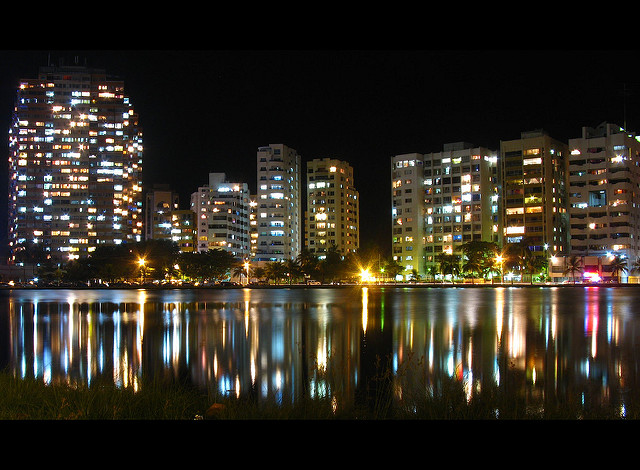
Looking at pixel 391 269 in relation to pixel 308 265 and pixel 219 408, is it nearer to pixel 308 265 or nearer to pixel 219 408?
pixel 308 265

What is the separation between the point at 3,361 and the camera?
15938 mm

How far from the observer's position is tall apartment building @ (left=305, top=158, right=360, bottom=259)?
439ft

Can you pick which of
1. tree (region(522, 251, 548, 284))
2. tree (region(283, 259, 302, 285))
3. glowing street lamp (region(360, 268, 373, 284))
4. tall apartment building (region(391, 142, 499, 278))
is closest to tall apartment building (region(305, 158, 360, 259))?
tall apartment building (region(391, 142, 499, 278))

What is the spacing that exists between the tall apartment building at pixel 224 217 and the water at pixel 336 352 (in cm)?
10030

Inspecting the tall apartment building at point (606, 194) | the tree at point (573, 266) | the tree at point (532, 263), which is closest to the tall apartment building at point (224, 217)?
the tree at point (532, 263)

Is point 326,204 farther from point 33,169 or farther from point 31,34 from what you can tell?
point 31,34

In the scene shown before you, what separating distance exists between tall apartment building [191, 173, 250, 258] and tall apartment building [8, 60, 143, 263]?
2999cm

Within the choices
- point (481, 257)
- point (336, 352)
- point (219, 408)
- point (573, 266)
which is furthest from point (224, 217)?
point (219, 408)

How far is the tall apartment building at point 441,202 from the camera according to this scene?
11006 cm

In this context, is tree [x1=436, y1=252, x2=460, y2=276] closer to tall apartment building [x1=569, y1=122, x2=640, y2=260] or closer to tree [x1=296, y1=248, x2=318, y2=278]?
tall apartment building [x1=569, y1=122, x2=640, y2=260]

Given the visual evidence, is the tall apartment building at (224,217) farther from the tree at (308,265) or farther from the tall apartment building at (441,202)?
the tall apartment building at (441,202)

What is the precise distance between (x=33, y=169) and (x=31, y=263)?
93.1 ft

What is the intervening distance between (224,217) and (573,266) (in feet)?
234

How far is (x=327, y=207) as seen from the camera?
134000mm
